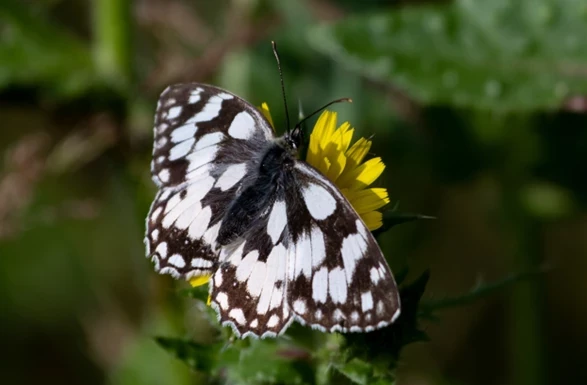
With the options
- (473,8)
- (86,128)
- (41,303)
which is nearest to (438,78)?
(473,8)

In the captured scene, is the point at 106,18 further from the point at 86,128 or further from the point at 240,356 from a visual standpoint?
the point at 240,356

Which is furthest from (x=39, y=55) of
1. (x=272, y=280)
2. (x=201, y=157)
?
(x=272, y=280)

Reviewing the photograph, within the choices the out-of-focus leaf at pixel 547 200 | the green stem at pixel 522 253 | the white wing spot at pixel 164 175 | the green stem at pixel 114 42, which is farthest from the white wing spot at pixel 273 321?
the out-of-focus leaf at pixel 547 200

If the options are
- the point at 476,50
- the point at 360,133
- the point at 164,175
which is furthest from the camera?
the point at 360,133

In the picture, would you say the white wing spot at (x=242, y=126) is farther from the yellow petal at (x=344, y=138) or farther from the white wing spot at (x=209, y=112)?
the yellow petal at (x=344, y=138)

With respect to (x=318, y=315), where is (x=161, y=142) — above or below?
above

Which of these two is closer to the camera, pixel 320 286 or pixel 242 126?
pixel 320 286

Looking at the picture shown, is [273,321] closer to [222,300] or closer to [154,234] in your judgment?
[222,300]
